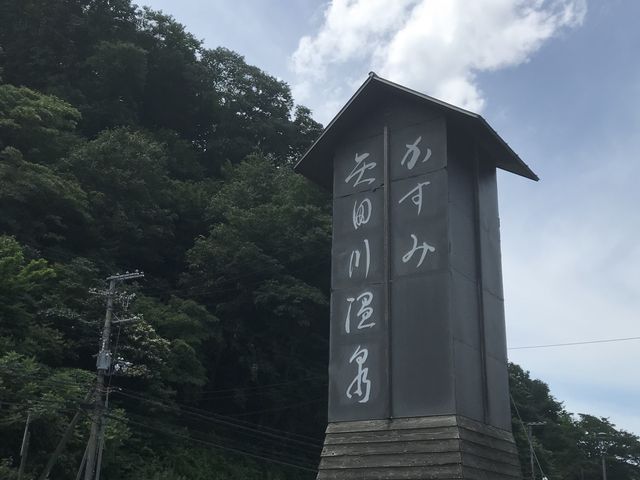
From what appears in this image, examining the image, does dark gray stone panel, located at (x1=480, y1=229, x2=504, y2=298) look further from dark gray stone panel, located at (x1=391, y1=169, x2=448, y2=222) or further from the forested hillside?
the forested hillside

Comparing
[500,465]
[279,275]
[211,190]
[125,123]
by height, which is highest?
[125,123]

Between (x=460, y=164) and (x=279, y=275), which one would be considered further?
(x=279, y=275)

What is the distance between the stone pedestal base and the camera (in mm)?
11148

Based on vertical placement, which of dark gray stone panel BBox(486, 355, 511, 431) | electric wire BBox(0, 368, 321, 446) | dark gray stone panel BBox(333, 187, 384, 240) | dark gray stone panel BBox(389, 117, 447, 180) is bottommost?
dark gray stone panel BBox(486, 355, 511, 431)

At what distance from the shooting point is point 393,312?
12.5 metres

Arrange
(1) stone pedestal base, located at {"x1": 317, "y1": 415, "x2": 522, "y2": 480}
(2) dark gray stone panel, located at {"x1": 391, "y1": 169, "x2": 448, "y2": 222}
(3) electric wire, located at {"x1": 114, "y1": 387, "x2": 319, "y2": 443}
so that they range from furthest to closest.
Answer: (3) electric wire, located at {"x1": 114, "y1": 387, "x2": 319, "y2": 443}
(2) dark gray stone panel, located at {"x1": 391, "y1": 169, "x2": 448, "y2": 222}
(1) stone pedestal base, located at {"x1": 317, "y1": 415, "x2": 522, "y2": 480}

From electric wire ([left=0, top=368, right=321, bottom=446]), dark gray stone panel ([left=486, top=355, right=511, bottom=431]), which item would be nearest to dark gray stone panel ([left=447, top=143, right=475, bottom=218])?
dark gray stone panel ([left=486, top=355, right=511, bottom=431])

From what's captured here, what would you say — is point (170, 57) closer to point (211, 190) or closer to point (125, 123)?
point (125, 123)

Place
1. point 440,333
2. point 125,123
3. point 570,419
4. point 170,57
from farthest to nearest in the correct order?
point 570,419 < point 170,57 < point 125,123 < point 440,333

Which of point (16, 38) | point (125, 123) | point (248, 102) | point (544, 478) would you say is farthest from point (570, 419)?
point (16, 38)

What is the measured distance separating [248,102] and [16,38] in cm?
1451

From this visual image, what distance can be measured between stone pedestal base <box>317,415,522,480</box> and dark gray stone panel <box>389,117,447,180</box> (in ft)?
14.7

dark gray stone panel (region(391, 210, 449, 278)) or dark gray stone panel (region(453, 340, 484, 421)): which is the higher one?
dark gray stone panel (region(391, 210, 449, 278))

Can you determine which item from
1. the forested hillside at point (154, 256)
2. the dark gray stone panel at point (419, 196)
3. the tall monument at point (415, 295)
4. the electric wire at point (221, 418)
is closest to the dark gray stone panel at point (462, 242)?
the tall monument at point (415, 295)
